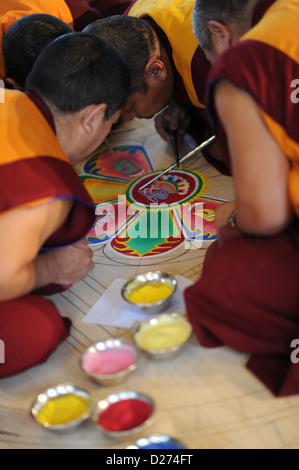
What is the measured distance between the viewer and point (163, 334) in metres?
2.42

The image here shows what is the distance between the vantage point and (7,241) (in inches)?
86.5

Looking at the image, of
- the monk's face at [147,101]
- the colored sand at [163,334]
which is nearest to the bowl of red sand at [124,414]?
the colored sand at [163,334]

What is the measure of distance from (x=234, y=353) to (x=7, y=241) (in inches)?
40.1

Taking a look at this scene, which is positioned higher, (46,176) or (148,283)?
(46,176)

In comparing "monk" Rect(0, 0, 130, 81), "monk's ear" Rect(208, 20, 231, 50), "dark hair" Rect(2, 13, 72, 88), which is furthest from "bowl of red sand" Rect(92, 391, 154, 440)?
"monk" Rect(0, 0, 130, 81)

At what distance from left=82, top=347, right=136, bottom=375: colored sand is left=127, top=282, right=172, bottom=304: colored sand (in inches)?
12.4

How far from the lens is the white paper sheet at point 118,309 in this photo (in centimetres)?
261

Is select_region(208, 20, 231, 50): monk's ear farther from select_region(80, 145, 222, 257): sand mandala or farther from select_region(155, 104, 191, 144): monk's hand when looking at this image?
select_region(155, 104, 191, 144): monk's hand

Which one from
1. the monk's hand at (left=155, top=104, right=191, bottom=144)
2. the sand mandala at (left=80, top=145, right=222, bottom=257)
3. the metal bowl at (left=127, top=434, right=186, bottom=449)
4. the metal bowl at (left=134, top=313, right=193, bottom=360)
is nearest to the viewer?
the metal bowl at (left=127, top=434, right=186, bottom=449)

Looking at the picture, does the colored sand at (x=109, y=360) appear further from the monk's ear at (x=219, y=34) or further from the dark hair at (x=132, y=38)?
the dark hair at (x=132, y=38)

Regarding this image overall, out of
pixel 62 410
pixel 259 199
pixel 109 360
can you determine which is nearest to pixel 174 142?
pixel 259 199

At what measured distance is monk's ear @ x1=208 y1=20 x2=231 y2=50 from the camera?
2.51m

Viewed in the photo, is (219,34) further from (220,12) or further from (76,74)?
(76,74)
